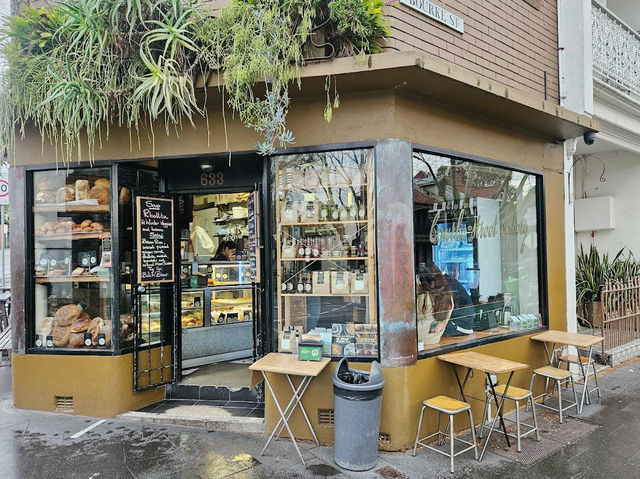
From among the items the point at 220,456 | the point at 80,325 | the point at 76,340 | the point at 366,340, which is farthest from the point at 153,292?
the point at 366,340

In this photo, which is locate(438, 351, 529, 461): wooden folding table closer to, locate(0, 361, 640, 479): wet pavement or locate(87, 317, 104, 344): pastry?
locate(0, 361, 640, 479): wet pavement

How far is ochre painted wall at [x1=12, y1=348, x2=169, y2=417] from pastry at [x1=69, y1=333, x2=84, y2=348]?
0.17m

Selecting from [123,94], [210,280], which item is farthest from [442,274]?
[123,94]

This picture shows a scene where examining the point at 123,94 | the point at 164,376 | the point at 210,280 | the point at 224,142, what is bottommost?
the point at 164,376

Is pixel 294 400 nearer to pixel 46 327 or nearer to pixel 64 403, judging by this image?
pixel 64 403

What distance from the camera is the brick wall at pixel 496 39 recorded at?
16.4 feet

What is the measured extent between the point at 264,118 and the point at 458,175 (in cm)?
254

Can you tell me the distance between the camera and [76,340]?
554cm

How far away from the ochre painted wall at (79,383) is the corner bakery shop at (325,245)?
2cm

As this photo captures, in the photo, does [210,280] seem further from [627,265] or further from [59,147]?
[627,265]

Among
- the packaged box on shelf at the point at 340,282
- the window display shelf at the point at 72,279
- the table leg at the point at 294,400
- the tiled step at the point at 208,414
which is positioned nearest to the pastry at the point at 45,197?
the window display shelf at the point at 72,279

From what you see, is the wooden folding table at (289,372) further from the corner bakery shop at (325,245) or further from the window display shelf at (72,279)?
the window display shelf at (72,279)

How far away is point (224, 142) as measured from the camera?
Answer: 16.6 ft

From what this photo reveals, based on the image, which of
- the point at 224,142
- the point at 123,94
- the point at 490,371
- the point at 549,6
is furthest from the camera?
the point at 549,6
